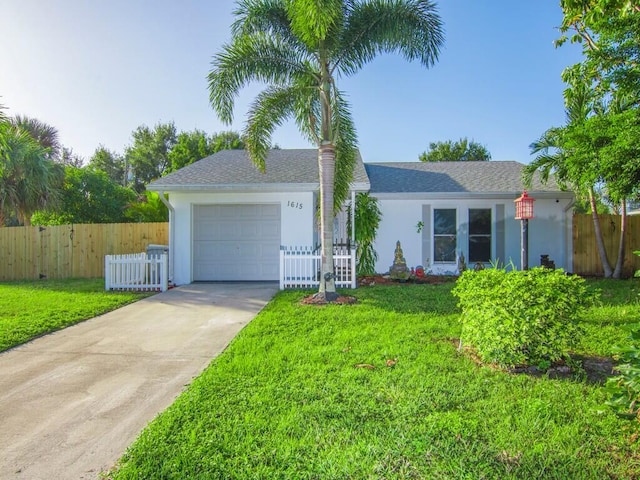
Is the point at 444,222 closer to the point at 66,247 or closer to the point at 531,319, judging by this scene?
the point at 531,319

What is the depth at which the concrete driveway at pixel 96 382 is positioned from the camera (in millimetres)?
2789

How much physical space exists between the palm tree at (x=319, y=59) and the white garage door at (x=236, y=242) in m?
2.99

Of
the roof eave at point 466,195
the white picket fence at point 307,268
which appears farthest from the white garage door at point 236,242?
the roof eave at point 466,195

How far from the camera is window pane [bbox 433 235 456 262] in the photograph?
12352mm

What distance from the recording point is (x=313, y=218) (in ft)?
36.8

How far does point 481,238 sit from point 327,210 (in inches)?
249

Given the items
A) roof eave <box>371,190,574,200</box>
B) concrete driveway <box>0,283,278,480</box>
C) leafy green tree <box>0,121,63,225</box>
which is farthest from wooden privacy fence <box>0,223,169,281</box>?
roof eave <box>371,190,574,200</box>

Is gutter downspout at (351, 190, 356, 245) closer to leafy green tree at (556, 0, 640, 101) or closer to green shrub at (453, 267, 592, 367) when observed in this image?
leafy green tree at (556, 0, 640, 101)

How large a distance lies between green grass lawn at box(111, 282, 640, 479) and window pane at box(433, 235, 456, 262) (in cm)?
728

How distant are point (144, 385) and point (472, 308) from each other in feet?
12.2

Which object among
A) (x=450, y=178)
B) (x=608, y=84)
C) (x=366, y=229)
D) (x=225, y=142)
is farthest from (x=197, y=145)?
(x=608, y=84)

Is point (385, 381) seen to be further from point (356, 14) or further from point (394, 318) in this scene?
point (356, 14)

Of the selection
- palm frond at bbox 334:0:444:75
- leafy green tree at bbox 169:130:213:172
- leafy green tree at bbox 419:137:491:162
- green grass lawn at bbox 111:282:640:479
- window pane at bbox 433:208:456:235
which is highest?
leafy green tree at bbox 419:137:491:162

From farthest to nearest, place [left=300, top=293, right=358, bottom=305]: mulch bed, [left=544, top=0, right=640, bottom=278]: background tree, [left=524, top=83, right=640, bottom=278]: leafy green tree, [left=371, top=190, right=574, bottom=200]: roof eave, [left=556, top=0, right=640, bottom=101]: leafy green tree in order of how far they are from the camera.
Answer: [left=371, top=190, right=574, bottom=200]: roof eave → [left=300, top=293, right=358, bottom=305]: mulch bed → [left=524, top=83, right=640, bottom=278]: leafy green tree → [left=544, top=0, right=640, bottom=278]: background tree → [left=556, top=0, right=640, bottom=101]: leafy green tree
